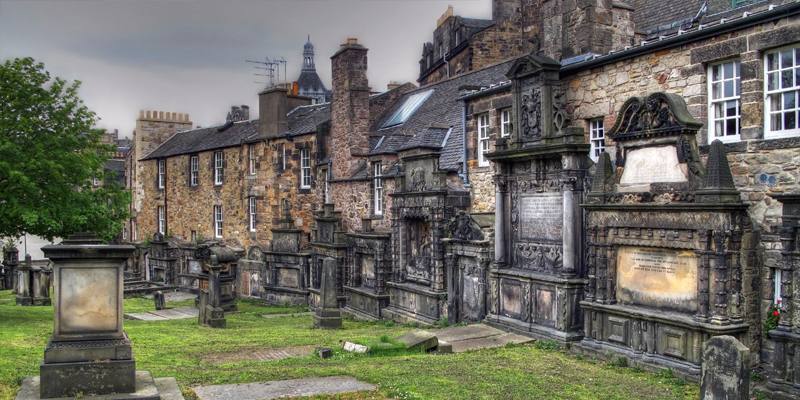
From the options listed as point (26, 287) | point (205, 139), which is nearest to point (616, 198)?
point (26, 287)

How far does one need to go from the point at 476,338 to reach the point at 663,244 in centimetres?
470

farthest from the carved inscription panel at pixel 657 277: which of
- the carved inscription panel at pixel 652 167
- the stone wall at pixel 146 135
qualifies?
the stone wall at pixel 146 135

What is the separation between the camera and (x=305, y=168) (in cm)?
3195

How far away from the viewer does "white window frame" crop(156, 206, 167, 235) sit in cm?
4299

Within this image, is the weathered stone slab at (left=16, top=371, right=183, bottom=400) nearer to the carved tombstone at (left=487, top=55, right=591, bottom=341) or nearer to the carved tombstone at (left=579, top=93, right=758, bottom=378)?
the carved tombstone at (left=579, top=93, right=758, bottom=378)

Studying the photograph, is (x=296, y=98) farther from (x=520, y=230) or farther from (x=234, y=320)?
(x=520, y=230)

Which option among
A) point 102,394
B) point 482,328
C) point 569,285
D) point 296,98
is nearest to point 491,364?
point 569,285

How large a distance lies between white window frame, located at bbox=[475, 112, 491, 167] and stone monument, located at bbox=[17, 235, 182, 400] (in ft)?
38.0

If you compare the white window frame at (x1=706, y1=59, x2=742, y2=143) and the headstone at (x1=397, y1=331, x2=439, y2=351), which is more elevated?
the white window frame at (x1=706, y1=59, x2=742, y2=143)

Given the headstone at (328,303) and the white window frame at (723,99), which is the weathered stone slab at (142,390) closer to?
the white window frame at (723,99)

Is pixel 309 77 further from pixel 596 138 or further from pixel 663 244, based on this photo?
pixel 663 244

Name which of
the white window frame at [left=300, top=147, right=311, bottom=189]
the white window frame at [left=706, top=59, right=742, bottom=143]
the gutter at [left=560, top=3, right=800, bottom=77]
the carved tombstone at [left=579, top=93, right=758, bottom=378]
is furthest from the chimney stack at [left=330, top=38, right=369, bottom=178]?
the white window frame at [left=706, top=59, right=742, bottom=143]

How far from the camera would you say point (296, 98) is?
35594 mm

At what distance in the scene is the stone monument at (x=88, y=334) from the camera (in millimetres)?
8211
